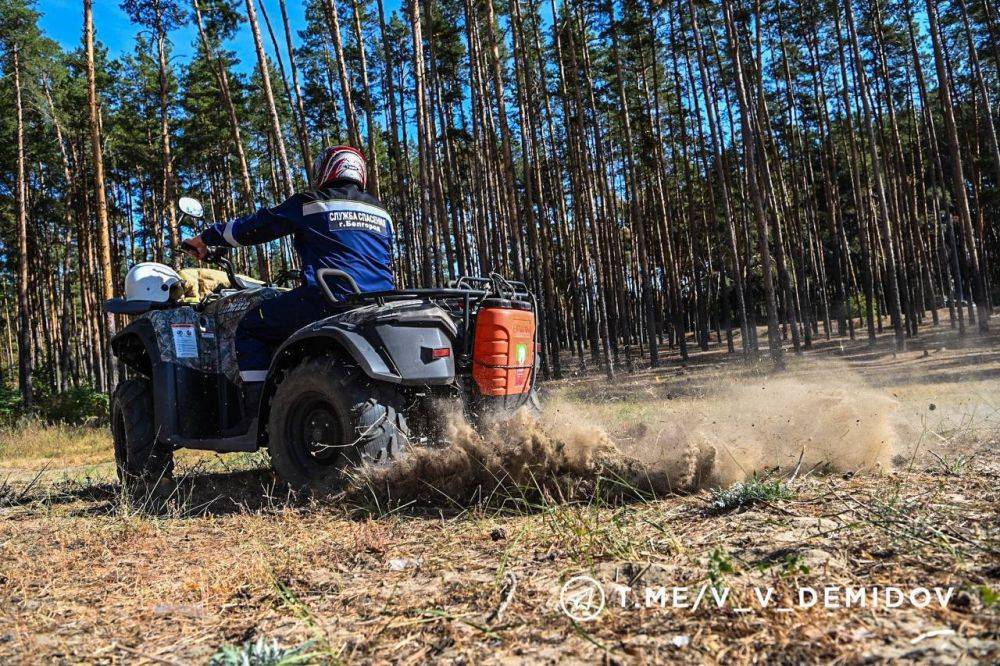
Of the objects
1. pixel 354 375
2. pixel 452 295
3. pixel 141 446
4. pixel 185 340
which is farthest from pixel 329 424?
pixel 141 446

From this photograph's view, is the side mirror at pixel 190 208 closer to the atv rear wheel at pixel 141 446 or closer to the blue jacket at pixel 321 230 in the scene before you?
the blue jacket at pixel 321 230

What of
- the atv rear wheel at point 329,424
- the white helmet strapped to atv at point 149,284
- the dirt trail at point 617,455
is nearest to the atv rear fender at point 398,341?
the atv rear wheel at point 329,424

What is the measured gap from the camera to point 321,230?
451 cm

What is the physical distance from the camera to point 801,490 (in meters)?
3.19

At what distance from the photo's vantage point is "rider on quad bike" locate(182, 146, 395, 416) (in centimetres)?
451

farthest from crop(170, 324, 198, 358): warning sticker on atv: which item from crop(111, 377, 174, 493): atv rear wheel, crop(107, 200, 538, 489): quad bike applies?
crop(111, 377, 174, 493): atv rear wheel

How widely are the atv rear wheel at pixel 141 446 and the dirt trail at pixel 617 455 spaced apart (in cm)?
232

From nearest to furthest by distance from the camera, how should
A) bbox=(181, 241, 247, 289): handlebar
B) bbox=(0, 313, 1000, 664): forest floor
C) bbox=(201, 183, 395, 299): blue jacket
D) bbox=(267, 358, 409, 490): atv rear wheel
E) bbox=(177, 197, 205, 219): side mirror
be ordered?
bbox=(0, 313, 1000, 664): forest floor → bbox=(267, 358, 409, 490): atv rear wheel → bbox=(201, 183, 395, 299): blue jacket → bbox=(177, 197, 205, 219): side mirror → bbox=(181, 241, 247, 289): handlebar

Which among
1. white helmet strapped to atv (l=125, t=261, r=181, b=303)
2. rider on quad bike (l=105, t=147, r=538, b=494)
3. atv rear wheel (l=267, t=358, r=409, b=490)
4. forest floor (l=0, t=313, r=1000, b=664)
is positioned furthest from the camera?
white helmet strapped to atv (l=125, t=261, r=181, b=303)

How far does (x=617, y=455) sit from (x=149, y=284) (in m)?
4.10

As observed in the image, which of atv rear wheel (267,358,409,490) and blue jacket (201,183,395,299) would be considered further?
blue jacket (201,183,395,299)

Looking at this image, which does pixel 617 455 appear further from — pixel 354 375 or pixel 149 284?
pixel 149 284

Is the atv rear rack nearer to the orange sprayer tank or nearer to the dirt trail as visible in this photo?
the orange sprayer tank

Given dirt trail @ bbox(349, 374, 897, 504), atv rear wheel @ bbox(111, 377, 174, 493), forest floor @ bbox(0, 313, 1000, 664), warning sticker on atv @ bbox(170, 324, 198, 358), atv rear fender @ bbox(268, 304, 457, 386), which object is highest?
warning sticker on atv @ bbox(170, 324, 198, 358)
